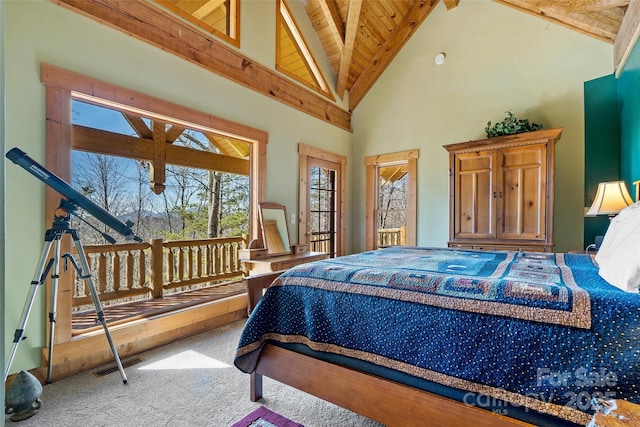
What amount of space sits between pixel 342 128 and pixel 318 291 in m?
3.91

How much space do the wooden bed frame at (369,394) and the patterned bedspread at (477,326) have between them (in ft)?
0.21

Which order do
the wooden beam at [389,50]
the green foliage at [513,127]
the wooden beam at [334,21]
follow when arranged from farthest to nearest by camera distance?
the wooden beam at [389,50]
the wooden beam at [334,21]
the green foliage at [513,127]

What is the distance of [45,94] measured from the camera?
6.56 ft

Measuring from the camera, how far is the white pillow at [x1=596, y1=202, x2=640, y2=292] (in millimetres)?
1076

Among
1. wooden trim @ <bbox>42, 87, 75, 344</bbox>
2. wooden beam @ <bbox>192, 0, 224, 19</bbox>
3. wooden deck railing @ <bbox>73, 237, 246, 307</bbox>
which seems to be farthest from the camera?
wooden deck railing @ <bbox>73, 237, 246, 307</bbox>

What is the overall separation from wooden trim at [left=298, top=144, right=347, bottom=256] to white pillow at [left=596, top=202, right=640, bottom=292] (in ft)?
10.3

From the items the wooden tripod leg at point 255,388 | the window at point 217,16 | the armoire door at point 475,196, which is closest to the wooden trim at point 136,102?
the window at point 217,16

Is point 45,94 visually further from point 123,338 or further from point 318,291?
point 318,291

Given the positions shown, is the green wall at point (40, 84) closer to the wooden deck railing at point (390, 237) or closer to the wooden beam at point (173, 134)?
the wooden beam at point (173, 134)

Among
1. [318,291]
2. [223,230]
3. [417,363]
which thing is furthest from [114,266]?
[417,363]

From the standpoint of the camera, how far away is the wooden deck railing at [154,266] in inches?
137

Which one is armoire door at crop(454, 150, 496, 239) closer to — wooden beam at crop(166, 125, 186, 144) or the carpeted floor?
the carpeted floor

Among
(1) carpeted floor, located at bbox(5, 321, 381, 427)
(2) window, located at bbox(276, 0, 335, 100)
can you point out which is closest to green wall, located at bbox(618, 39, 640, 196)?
(1) carpeted floor, located at bbox(5, 321, 381, 427)

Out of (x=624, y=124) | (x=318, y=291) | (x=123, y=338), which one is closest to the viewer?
(x=318, y=291)
